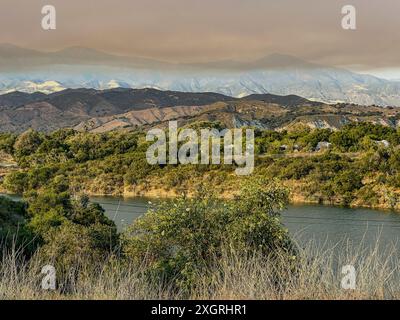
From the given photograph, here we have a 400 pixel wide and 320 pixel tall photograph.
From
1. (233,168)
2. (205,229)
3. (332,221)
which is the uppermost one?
(205,229)

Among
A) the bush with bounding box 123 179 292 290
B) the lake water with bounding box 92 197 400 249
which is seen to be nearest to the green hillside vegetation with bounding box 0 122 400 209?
the lake water with bounding box 92 197 400 249

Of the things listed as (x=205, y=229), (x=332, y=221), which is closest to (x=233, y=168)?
(x=332, y=221)

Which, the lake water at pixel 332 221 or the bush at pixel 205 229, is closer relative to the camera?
the bush at pixel 205 229

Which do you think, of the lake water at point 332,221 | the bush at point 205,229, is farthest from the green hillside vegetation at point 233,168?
the bush at point 205,229

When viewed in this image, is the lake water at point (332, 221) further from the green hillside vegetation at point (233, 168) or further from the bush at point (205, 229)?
the bush at point (205, 229)

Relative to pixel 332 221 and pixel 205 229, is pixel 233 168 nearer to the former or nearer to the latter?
pixel 332 221

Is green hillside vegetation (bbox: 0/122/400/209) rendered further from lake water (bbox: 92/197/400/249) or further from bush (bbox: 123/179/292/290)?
bush (bbox: 123/179/292/290)

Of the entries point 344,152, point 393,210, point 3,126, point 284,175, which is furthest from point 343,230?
point 3,126
